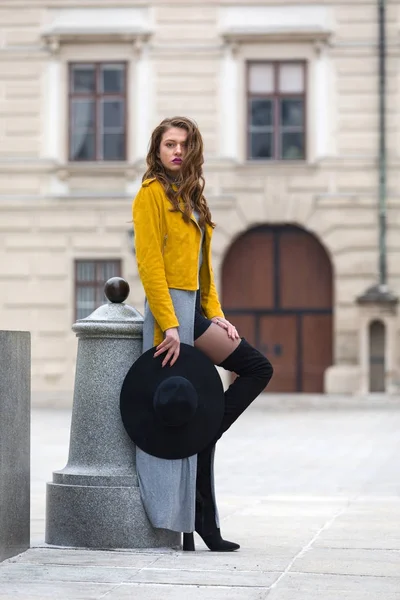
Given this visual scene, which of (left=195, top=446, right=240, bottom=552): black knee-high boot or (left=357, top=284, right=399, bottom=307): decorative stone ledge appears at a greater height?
(left=357, top=284, right=399, bottom=307): decorative stone ledge

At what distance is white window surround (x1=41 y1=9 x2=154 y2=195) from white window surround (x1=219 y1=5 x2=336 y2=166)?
59.7 inches

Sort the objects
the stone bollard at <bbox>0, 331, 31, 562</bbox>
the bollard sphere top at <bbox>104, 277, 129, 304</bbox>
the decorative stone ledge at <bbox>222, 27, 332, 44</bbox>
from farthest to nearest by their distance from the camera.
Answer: the decorative stone ledge at <bbox>222, 27, 332, 44</bbox>
the bollard sphere top at <bbox>104, 277, 129, 304</bbox>
the stone bollard at <bbox>0, 331, 31, 562</bbox>

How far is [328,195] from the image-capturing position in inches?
1109

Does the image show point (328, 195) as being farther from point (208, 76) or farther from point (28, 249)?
point (28, 249)

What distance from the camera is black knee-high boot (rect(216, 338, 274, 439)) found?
6906 millimetres

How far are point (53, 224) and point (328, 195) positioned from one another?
5232mm

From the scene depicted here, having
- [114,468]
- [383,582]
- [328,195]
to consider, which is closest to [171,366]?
[114,468]

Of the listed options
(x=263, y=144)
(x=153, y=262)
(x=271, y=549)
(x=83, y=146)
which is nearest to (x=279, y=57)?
(x=263, y=144)

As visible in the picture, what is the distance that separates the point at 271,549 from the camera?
271 inches

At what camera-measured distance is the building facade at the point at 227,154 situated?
2805cm

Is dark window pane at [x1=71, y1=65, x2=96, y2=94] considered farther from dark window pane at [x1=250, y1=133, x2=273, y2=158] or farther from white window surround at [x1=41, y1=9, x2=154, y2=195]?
dark window pane at [x1=250, y1=133, x2=273, y2=158]

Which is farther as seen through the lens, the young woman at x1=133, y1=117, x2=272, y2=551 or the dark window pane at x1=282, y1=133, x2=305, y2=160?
the dark window pane at x1=282, y1=133, x2=305, y2=160

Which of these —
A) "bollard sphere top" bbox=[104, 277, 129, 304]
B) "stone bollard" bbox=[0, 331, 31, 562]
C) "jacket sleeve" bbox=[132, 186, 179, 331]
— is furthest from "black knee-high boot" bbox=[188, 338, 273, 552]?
"stone bollard" bbox=[0, 331, 31, 562]

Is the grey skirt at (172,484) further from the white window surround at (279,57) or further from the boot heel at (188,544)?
the white window surround at (279,57)
